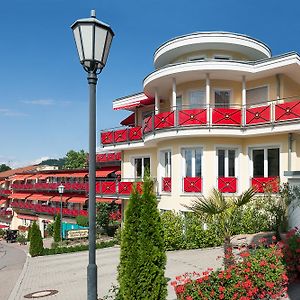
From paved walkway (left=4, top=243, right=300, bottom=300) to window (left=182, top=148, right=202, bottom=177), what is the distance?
4533mm

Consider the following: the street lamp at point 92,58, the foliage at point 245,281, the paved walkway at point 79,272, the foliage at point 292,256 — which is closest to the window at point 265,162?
the paved walkway at point 79,272

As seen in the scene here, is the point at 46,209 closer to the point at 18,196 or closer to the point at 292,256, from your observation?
the point at 18,196

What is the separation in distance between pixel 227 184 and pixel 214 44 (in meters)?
8.97

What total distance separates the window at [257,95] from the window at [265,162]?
3137 mm

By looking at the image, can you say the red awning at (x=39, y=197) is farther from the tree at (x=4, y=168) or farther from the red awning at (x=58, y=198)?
the tree at (x=4, y=168)

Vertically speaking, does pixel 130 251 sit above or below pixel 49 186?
above

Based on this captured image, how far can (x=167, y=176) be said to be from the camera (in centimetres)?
2194

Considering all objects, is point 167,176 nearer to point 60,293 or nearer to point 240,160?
point 240,160

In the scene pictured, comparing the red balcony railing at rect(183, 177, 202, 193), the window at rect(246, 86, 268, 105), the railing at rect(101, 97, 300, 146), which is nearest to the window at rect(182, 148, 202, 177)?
the red balcony railing at rect(183, 177, 202, 193)

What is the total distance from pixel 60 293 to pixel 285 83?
16665 millimetres

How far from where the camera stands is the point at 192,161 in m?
19.9

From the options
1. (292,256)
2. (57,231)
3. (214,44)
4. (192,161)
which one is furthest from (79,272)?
(57,231)

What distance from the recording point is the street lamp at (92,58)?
5.32 metres

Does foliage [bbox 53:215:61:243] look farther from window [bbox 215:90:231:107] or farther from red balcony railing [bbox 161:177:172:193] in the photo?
window [bbox 215:90:231:107]
